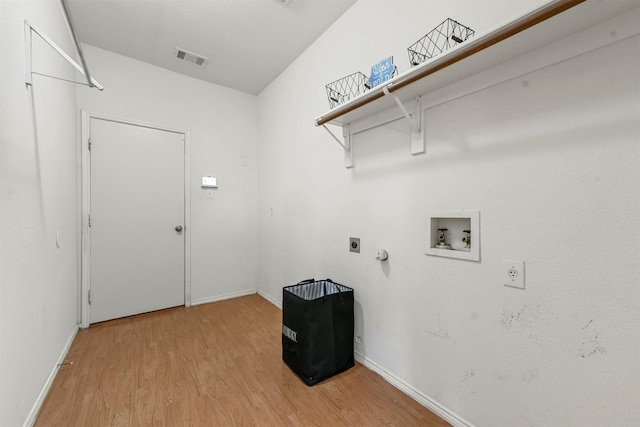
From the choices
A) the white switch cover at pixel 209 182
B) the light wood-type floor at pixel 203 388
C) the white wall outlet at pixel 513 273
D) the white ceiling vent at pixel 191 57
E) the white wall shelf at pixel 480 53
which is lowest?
the light wood-type floor at pixel 203 388

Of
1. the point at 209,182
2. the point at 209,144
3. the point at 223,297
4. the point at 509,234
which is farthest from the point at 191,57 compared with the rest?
the point at 509,234

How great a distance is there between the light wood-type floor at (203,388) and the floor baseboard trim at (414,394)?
1.2 inches

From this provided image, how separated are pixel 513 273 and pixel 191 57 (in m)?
3.32

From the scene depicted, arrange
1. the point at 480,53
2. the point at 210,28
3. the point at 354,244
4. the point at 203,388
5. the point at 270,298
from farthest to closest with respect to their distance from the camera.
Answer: the point at 270,298 < the point at 210,28 < the point at 354,244 < the point at 203,388 < the point at 480,53

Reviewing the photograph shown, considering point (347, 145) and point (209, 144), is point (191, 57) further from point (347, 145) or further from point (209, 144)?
point (347, 145)

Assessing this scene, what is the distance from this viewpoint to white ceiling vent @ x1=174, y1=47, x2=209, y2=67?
2.66 metres

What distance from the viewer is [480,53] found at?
109cm

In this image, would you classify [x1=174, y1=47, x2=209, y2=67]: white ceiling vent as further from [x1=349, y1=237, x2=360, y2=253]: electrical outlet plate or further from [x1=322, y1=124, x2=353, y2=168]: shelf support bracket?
[x1=349, y1=237, x2=360, y2=253]: electrical outlet plate

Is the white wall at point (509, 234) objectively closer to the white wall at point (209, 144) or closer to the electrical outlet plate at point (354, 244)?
the electrical outlet plate at point (354, 244)

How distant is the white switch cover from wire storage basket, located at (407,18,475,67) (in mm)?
2591

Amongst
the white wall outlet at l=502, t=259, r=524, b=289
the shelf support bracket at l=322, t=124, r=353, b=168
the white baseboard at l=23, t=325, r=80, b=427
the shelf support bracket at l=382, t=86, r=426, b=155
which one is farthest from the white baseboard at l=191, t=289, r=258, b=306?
the white wall outlet at l=502, t=259, r=524, b=289

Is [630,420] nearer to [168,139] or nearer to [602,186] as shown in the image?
[602,186]

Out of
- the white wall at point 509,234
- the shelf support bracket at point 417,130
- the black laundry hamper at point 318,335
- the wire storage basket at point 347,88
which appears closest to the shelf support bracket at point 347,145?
the white wall at point 509,234

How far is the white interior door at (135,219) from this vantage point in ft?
8.61
